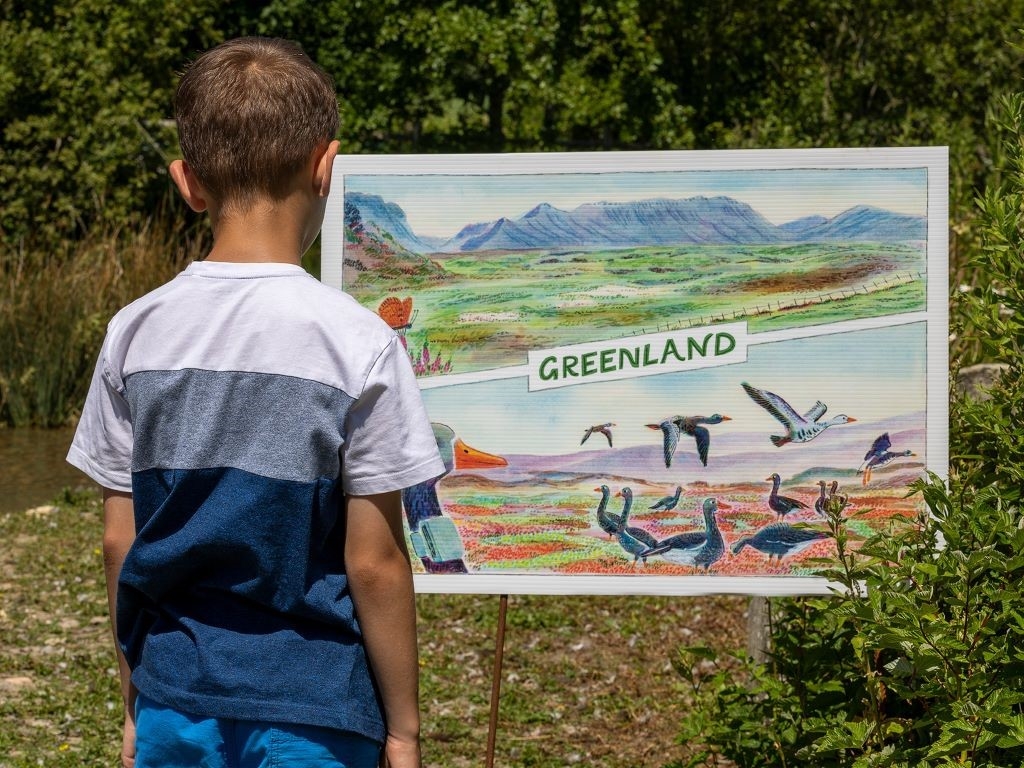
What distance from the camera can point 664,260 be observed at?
9.81ft

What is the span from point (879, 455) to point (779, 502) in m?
0.24

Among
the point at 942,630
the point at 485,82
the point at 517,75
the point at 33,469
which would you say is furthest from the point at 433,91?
the point at 942,630

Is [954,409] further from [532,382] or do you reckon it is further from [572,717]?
[572,717]

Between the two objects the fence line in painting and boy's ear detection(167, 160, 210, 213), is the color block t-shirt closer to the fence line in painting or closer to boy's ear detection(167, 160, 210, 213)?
boy's ear detection(167, 160, 210, 213)

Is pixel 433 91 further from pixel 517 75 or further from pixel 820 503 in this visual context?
Answer: pixel 820 503

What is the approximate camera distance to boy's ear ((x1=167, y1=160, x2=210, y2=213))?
171 centimetres

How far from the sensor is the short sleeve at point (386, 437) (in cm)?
164

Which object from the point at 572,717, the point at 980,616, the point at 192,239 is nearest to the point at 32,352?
the point at 192,239

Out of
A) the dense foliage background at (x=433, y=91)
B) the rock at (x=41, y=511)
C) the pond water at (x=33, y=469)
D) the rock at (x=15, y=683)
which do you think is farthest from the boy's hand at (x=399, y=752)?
the pond water at (x=33, y=469)

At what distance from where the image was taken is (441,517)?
3018 millimetres

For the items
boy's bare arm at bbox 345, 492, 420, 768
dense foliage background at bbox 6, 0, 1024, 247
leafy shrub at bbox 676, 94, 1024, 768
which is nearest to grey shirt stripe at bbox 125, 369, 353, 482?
boy's bare arm at bbox 345, 492, 420, 768

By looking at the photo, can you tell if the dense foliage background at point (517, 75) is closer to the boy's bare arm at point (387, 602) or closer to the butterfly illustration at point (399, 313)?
the butterfly illustration at point (399, 313)

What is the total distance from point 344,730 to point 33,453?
8064 millimetres

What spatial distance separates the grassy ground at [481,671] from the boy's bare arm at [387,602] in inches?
60.6
